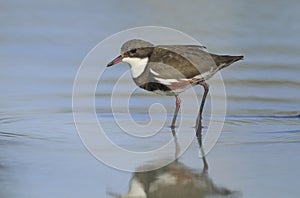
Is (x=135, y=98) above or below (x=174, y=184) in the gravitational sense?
above

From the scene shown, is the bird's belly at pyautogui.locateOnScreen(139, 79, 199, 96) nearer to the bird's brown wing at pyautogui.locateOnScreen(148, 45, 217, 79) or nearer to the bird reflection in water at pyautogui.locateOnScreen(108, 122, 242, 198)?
the bird's brown wing at pyautogui.locateOnScreen(148, 45, 217, 79)

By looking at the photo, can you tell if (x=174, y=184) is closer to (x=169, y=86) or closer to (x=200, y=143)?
(x=200, y=143)

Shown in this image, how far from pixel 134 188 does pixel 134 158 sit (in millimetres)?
744

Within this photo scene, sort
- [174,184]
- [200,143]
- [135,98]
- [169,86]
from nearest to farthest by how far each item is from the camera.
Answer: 1. [174,184]
2. [200,143]
3. [169,86]
4. [135,98]

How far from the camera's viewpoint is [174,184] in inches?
219

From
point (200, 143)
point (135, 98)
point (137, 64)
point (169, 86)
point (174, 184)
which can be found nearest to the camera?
point (174, 184)

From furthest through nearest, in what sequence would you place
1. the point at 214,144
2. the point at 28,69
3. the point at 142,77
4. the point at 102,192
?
1. the point at 28,69
2. the point at 142,77
3. the point at 214,144
4. the point at 102,192

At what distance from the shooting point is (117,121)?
7328 millimetres

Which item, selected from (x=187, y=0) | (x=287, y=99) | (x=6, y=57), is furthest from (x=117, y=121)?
(x=187, y=0)

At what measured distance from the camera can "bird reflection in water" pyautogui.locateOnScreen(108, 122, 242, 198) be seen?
5363 mm

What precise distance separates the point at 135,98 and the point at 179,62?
1.10m

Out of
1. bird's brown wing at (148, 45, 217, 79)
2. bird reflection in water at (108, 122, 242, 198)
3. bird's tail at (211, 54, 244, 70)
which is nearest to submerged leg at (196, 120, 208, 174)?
bird reflection in water at (108, 122, 242, 198)

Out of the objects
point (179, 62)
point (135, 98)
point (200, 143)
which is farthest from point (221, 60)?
point (135, 98)

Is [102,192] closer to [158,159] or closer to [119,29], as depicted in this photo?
[158,159]
